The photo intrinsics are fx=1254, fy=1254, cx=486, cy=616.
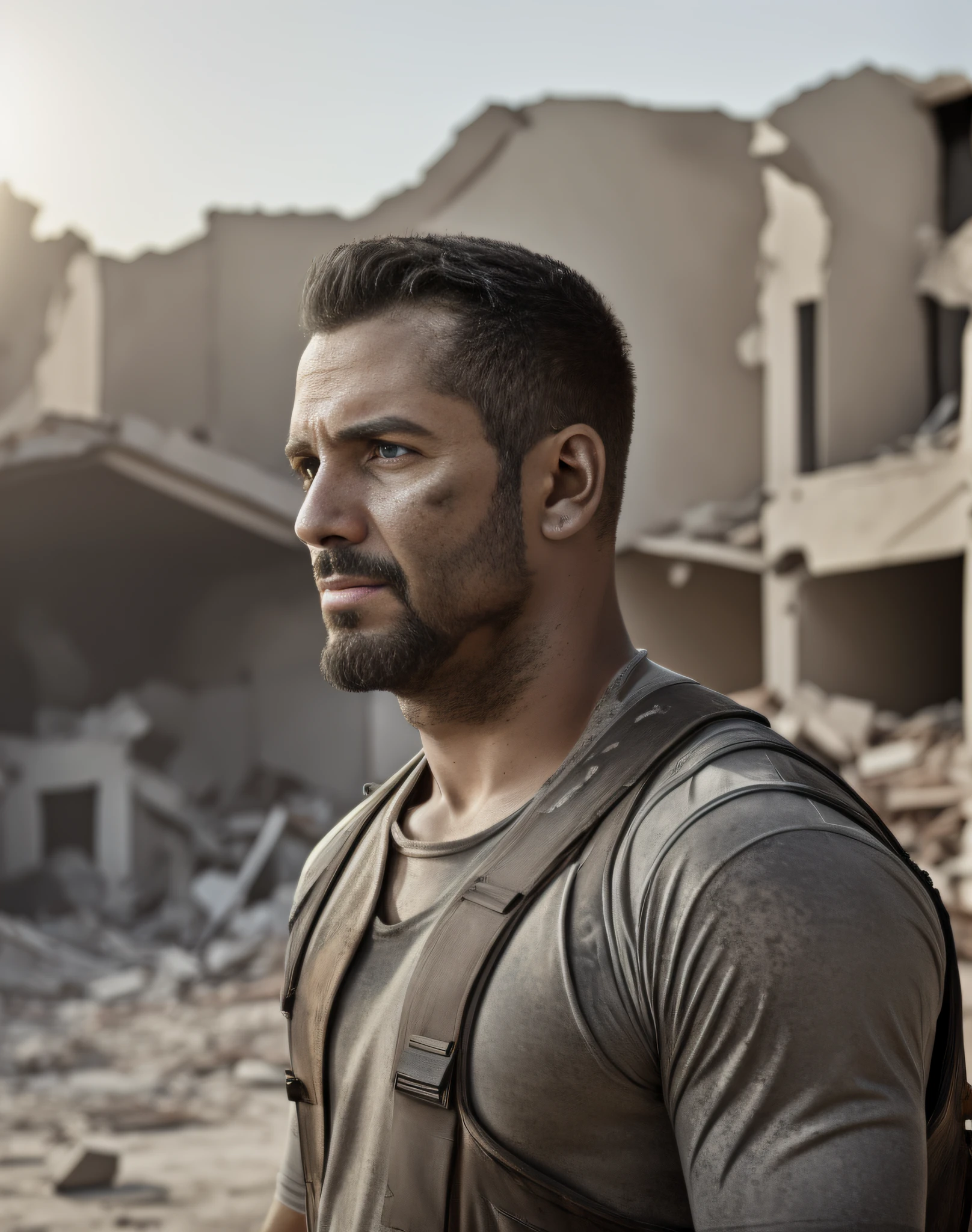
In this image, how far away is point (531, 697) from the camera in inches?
66.0

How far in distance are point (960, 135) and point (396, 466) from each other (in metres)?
13.0

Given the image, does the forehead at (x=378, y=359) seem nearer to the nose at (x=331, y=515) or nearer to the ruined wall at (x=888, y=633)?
the nose at (x=331, y=515)

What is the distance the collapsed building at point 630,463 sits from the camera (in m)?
11.6

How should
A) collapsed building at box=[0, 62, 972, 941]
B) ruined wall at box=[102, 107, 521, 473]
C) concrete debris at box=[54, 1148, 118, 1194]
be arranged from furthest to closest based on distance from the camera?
ruined wall at box=[102, 107, 521, 473], collapsed building at box=[0, 62, 972, 941], concrete debris at box=[54, 1148, 118, 1194]

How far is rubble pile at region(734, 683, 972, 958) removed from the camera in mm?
9172

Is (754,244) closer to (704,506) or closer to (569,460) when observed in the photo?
(704,506)

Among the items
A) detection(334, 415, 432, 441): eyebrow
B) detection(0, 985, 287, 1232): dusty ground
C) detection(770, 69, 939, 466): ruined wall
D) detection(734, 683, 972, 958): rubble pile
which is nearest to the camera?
detection(334, 415, 432, 441): eyebrow

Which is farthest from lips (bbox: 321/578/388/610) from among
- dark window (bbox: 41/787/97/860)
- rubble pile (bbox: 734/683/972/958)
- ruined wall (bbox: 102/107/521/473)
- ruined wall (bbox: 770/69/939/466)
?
ruined wall (bbox: 102/107/521/473)

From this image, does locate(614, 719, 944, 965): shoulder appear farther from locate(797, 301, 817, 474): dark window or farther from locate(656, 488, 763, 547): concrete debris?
locate(797, 301, 817, 474): dark window

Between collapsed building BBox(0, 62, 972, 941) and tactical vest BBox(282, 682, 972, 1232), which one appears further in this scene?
collapsed building BBox(0, 62, 972, 941)

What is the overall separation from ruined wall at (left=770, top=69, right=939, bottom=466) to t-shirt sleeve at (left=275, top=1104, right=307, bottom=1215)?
36.2 feet

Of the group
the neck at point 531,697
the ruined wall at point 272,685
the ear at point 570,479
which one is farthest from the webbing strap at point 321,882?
the ruined wall at point 272,685

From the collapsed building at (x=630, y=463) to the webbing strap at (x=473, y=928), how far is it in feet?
32.1

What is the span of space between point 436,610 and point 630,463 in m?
11.6
